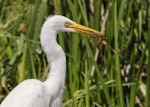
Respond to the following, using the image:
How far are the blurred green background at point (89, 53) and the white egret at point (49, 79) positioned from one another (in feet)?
0.41

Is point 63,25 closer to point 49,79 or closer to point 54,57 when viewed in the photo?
point 54,57

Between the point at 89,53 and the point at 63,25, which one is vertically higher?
the point at 63,25

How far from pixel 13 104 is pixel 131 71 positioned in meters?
0.81

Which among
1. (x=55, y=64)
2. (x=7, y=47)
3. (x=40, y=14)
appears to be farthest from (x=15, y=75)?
(x=55, y=64)

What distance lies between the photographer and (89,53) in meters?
2.31

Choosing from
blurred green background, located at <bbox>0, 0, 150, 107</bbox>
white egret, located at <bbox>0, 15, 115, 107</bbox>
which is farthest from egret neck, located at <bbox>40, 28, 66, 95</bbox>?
blurred green background, located at <bbox>0, 0, 150, 107</bbox>

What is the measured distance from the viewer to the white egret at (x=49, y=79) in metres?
2.19

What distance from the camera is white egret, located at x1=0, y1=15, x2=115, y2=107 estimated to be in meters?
2.19

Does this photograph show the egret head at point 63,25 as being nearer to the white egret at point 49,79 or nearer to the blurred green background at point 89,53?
the white egret at point 49,79

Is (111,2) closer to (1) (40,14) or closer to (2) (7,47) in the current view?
(1) (40,14)

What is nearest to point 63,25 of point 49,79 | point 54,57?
point 54,57

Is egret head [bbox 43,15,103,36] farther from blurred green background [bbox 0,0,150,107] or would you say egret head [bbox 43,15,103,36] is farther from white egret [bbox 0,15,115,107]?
blurred green background [bbox 0,0,150,107]

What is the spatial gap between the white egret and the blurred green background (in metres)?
0.13

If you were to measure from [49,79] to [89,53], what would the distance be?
20cm
